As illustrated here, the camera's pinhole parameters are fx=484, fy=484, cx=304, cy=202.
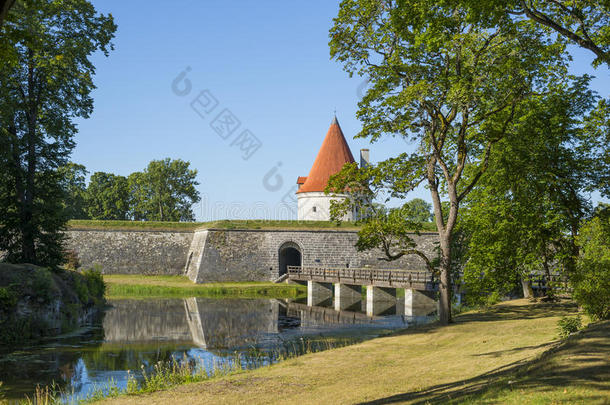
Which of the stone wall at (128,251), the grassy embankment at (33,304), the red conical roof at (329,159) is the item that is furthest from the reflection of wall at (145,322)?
the red conical roof at (329,159)

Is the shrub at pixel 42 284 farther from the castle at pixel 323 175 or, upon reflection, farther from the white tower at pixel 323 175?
the white tower at pixel 323 175

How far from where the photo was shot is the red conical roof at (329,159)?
1919 inches

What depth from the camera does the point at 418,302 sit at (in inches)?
1128

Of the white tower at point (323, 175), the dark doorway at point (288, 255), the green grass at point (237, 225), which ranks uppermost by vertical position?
the white tower at point (323, 175)

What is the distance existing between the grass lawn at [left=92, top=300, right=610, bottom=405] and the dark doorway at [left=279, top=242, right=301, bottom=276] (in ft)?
89.4

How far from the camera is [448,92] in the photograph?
15.7 metres

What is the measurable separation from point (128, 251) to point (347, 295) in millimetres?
21557

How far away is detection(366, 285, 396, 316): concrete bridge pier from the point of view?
30188 mm

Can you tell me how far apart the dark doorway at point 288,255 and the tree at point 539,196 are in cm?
2614

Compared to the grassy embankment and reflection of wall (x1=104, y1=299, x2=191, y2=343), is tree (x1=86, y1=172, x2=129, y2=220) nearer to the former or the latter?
reflection of wall (x1=104, y1=299, x2=191, y2=343)

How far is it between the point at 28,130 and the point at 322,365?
1874cm

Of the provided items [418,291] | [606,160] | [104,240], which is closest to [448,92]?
[606,160]

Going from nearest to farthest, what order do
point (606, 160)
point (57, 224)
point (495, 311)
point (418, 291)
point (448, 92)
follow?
point (448, 92) < point (606, 160) < point (495, 311) < point (57, 224) < point (418, 291)

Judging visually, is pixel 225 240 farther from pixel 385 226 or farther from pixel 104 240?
pixel 385 226
